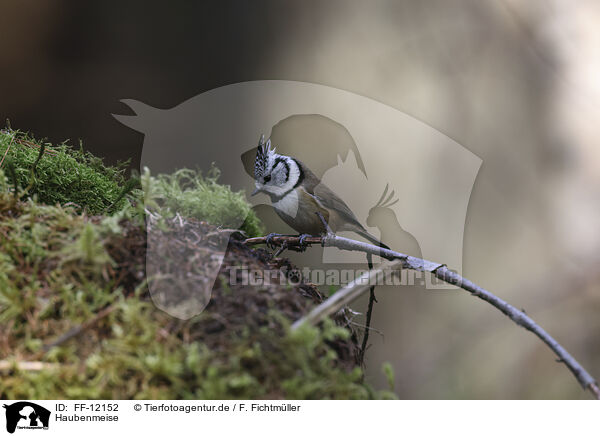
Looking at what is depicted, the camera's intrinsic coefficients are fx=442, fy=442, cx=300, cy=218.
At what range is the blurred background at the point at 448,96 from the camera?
231cm

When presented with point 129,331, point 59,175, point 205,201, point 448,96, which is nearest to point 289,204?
point 205,201

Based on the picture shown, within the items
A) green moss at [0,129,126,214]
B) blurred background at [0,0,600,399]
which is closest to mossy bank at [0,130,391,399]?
green moss at [0,129,126,214]

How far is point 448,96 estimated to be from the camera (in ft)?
8.54

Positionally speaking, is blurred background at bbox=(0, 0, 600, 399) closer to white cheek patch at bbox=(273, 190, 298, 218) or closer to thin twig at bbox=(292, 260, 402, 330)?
white cheek patch at bbox=(273, 190, 298, 218)

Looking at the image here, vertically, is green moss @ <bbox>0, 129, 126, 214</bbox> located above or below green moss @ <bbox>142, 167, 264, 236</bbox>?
above

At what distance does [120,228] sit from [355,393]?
0.47 metres

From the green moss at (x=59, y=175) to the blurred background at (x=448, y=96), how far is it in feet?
3.10

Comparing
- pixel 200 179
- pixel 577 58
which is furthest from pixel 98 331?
pixel 577 58

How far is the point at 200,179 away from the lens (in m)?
1.17

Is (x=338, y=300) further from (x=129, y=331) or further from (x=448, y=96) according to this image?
(x=448, y=96)

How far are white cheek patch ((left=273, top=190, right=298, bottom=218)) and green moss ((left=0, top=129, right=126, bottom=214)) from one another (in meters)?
0.57

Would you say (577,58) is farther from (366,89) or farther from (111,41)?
(111,41)

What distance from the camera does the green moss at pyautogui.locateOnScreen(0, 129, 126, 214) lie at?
3.92ft

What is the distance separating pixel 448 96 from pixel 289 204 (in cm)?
147
